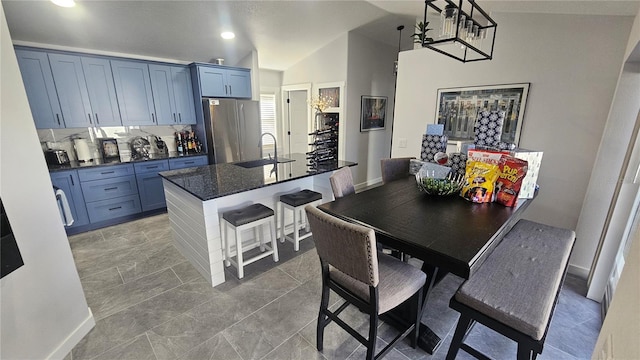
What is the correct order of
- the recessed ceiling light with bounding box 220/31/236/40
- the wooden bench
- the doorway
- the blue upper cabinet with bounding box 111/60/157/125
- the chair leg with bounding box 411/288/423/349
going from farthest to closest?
the doorway
the recessed ceiling light with bounding box 220/31/236/40
the blue upper cabinet with bounding box 111/60/157/125
the chair leg with bounding box 411/288/423/349
the wooden bench

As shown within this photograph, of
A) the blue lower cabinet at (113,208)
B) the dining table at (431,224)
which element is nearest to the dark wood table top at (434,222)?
the dining table at (431,224)

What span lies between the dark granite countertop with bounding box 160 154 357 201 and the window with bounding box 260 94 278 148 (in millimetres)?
3352

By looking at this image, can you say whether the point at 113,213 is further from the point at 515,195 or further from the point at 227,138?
the point at 515,195

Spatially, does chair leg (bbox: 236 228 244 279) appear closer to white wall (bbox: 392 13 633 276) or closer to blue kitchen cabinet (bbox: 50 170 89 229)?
blue kitchen cabinet (bbox: 50 170 89 229)

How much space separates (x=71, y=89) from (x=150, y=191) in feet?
5.05

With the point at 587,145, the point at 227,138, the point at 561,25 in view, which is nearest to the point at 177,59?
the point at 227,138

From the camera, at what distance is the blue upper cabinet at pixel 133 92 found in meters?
3.52

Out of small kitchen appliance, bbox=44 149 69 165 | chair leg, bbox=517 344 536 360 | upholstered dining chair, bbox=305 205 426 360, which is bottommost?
chair leg, bbox=517 344 536 360

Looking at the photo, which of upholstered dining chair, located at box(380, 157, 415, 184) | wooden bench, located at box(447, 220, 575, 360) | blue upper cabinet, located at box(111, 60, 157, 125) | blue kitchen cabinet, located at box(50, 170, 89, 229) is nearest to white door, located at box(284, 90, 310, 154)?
blue upper cabinet, located at box(111, 60, 157, 125)

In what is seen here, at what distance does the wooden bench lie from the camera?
1111mm

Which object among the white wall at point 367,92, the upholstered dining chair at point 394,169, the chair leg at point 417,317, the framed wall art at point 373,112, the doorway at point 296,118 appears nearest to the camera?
the chair leg at point 417,317

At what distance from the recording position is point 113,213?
11.5 ft

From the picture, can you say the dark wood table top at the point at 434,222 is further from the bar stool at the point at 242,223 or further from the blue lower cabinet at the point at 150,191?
the blue lower cabinet at the point at 150,191

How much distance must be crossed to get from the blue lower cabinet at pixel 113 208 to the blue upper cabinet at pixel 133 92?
42.5 inches
